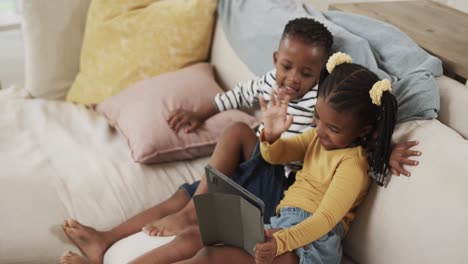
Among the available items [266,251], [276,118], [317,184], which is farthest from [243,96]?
[266,251]

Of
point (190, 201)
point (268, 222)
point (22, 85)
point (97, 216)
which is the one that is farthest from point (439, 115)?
point (22, 85)

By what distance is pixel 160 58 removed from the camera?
6.78ft

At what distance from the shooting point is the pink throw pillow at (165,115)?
176 cm

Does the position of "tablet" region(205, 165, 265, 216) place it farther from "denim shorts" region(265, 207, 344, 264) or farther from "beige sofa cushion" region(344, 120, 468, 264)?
"beige sofa cushion" region(344, 120, 468, 264)

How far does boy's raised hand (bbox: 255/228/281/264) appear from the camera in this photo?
1.18 meters

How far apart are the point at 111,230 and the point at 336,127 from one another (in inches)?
28.5

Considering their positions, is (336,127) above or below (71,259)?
above

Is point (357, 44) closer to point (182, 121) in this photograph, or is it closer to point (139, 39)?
point (182, 121)

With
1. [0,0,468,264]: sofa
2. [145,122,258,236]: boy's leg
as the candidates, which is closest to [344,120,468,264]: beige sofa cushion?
[0,0,468,264]: sofa

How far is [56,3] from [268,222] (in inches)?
50.2

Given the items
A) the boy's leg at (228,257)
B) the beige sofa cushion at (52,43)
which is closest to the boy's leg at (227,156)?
the boy's leg at (228,257)

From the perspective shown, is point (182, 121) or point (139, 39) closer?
point (182, 121)

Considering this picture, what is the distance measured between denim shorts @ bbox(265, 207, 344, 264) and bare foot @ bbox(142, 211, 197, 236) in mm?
262

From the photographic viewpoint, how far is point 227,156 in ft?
5.39
